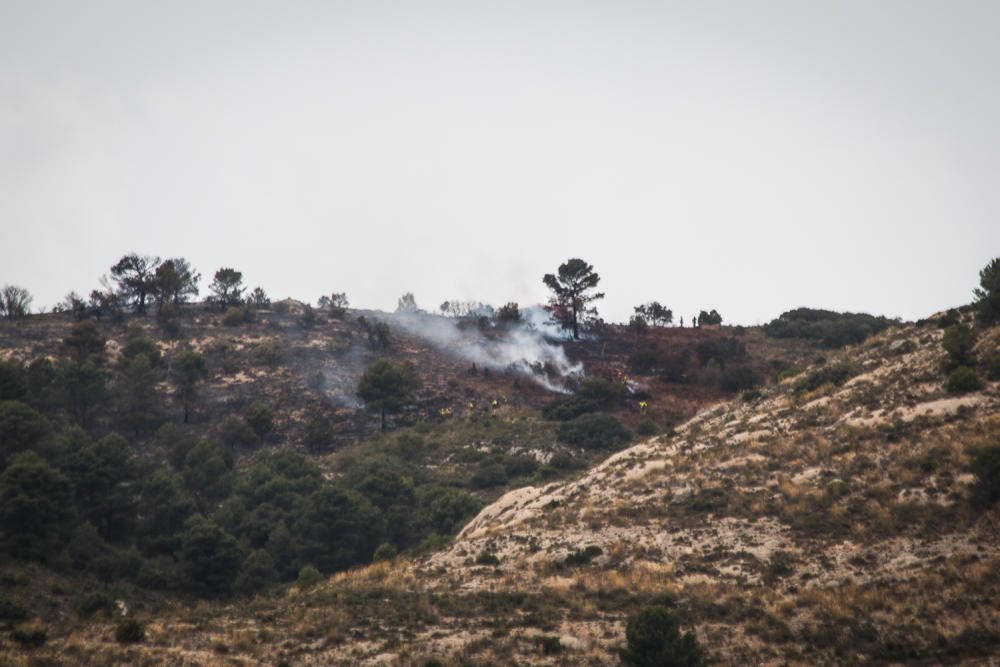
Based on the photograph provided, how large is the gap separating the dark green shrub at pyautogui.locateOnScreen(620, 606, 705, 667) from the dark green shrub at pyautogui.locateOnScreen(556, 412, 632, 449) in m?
46.8

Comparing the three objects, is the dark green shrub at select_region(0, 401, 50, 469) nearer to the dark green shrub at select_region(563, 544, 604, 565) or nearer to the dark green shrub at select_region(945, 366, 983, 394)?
the dark green shrub at select_region(563, 544, 604, 565)

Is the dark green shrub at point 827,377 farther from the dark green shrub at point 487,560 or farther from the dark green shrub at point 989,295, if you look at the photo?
the dark green shrub at point 487,560

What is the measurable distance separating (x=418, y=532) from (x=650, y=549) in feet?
90.4

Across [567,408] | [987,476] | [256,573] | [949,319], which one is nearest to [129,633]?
[256,573]

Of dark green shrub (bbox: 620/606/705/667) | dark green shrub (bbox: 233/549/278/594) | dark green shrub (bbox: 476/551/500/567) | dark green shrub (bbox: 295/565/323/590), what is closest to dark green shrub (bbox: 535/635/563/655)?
dark green shrub (bbox: 620/606/705/667)

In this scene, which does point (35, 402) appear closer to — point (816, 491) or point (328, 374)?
point (328, 374)

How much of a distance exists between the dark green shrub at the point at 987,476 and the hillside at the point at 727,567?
66 cm

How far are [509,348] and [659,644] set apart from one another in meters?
84.7

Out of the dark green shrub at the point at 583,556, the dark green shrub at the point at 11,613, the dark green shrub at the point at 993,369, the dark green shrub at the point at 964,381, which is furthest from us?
the dark green shrub at the point at 964,381

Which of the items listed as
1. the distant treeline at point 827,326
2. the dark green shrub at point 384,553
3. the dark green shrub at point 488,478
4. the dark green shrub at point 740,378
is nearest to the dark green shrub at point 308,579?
the dark green shrub at point 384,553

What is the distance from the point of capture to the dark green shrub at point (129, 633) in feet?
87.1

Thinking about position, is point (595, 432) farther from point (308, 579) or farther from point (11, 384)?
point (11, 384)

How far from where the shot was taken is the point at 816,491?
36438 mm

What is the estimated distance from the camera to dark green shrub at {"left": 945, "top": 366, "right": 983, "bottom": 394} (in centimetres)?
3928
